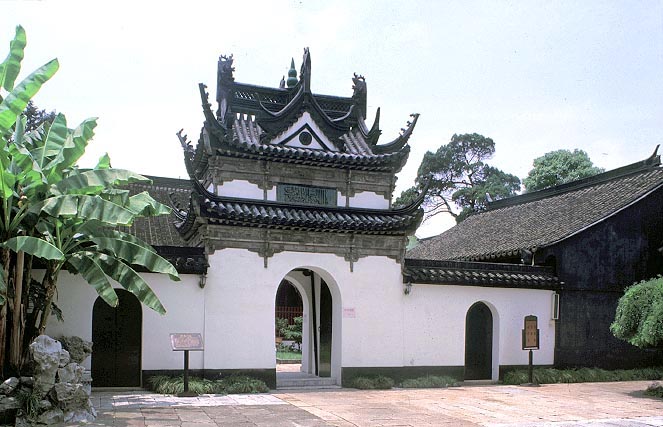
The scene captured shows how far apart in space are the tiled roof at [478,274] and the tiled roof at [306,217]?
1.16 m

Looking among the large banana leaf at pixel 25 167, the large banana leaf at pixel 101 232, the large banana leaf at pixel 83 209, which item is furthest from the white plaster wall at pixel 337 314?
the large banana leaf at pixel 83 209

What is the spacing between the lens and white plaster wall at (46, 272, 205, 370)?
13344 mm

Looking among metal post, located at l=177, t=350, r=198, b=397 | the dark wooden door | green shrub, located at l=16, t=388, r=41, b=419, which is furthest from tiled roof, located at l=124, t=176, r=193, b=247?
green shrub, located at l=16, t=388, r=41, b=419

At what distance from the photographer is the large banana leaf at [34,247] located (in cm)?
977

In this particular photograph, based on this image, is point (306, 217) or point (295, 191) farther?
point (295, 191)

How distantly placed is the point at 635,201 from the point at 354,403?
10.8 m

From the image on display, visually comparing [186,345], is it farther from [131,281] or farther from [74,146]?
[74,146]

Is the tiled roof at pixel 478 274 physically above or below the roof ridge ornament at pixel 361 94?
below

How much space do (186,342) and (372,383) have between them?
4.50 metres

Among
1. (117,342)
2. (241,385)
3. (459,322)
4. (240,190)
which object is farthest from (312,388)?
(240,190)

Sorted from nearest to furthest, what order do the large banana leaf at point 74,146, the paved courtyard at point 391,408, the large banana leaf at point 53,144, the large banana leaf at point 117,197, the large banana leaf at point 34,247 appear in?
the large banana leaf at point 34,247 < the paved courtyard at point 391,408 < the large banana leaf at point 74,146 < the large banana leaf at point 53,144 < the large banana leaf at point 117,197

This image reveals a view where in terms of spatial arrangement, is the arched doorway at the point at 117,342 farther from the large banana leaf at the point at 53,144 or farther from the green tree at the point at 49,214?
the large banana leaf at the point at 53,144

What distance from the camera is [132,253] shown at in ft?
37.7

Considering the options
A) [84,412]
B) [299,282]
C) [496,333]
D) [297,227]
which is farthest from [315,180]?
[84,412]
